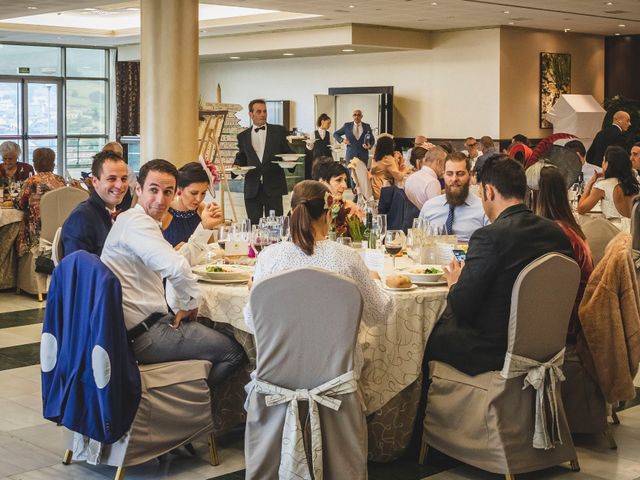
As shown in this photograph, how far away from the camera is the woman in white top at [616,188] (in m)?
7.36

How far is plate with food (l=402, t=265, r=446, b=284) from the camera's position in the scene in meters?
4.55

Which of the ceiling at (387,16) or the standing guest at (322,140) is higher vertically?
the ceiling at (387,16)

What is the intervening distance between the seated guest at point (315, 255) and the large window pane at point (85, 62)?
19.7 meters

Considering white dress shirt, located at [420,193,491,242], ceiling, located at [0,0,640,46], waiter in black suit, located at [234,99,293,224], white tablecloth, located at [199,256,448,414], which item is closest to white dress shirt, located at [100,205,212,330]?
white tablecloth, located at [199,256,448,414]

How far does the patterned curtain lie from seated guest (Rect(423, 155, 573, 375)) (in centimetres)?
1952

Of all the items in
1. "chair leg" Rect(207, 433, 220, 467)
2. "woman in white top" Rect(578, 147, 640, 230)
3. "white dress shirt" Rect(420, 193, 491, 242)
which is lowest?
"chair leg" Rect(207, 433, 220, 467)

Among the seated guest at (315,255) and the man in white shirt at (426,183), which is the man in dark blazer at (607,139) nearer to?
the man in white shirt at (426,183)

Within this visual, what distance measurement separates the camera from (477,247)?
13.5ft

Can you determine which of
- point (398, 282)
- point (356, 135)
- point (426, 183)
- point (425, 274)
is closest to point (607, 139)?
point (356, 135)

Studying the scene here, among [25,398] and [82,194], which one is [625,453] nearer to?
[25,398]

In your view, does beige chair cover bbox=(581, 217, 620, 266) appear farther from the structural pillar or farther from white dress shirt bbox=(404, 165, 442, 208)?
the structural pillar

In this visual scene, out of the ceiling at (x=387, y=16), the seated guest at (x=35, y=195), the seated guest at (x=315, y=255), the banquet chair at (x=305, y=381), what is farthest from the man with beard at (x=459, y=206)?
the ceiling at (x=387, y=16)

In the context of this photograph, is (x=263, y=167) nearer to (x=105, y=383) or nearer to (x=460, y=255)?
(x=460, y=255)

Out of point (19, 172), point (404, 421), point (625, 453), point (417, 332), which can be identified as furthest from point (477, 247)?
point (19, 172)
